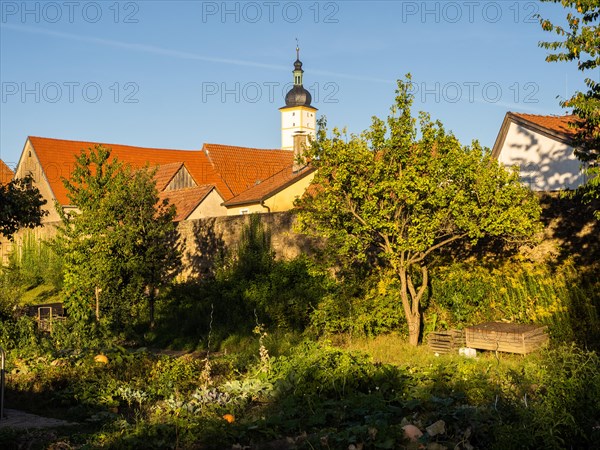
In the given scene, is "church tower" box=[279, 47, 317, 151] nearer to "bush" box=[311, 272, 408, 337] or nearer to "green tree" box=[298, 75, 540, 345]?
"bush" box=[311, 272, 408, 337]

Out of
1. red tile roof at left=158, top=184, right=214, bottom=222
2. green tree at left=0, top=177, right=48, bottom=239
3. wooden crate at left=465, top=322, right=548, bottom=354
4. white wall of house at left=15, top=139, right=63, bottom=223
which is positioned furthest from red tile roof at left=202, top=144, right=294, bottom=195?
wooden crate at left=465, top=322, right=548, bottom=354

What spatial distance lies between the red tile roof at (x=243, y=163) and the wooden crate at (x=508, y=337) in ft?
109

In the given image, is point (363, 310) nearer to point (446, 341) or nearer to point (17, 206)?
point (446, 341)

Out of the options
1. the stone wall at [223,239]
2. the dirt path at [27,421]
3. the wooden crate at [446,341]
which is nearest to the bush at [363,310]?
the wooden crate at [446,341]

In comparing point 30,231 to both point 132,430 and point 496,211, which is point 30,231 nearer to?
point 496,211

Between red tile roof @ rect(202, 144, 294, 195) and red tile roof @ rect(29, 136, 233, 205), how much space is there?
0.63m

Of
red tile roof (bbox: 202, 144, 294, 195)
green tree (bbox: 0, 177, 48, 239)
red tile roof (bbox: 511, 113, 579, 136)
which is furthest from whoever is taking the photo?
red tile roof (bbox: 202, 144, 294, 195)

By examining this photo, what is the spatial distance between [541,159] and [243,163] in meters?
28.3

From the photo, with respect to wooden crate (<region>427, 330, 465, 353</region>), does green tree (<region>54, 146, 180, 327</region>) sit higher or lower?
higher

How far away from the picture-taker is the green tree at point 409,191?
1464cm

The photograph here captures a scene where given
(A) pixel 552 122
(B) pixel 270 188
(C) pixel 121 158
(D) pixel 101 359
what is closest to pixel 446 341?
(D) pixel 101 359

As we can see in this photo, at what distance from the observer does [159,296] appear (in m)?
22.5

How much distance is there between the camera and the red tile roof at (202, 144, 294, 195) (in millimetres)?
48344

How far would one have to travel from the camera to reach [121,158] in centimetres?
4878
